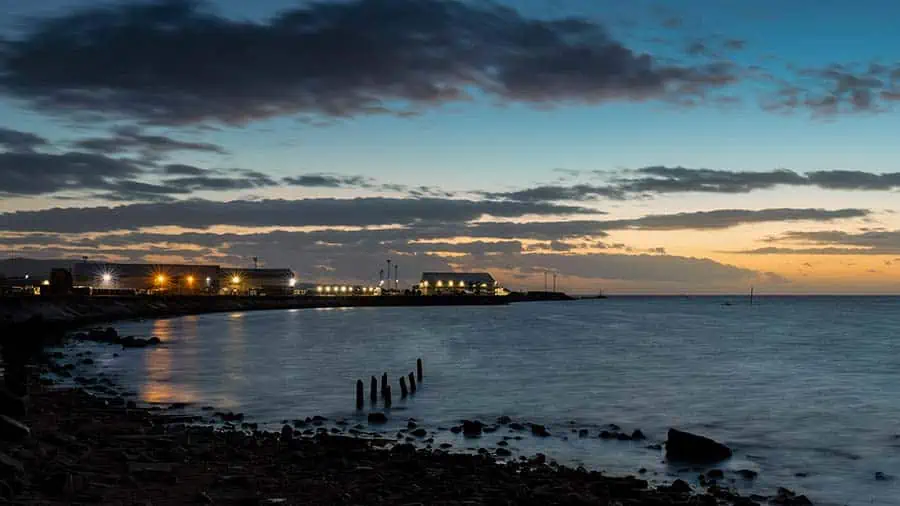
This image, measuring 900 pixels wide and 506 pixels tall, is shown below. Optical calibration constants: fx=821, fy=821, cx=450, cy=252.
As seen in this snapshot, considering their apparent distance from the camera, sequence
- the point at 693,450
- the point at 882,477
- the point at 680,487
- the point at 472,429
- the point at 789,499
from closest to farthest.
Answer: the point at 680,487, the point at 789,499, the point at 882,477, the point at 693,450, the point at 472,429

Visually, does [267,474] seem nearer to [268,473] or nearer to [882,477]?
[268,473]

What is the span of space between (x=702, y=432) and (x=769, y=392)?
1666 cm

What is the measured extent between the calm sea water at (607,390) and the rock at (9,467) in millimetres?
14940

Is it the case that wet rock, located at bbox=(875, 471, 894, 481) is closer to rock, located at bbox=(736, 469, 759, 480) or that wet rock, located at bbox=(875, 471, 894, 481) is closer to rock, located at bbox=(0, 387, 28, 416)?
rock, located at bbox=(736, 469, 759, 480)

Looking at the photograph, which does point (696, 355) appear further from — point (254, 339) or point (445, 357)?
point (254, 339)

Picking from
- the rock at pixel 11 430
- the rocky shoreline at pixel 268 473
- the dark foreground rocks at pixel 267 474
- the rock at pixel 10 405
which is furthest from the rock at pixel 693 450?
the rock at pixel 10 405

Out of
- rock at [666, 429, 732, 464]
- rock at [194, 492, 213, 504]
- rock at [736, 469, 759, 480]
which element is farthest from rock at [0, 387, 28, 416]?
rock at [736, 469, 759, 480]

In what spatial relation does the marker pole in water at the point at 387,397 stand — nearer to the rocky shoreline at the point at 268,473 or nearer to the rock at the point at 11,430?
the rocky shoreline at the point at 268,473

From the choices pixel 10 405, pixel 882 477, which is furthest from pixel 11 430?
pixel 882 477

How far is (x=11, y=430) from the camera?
19.5m

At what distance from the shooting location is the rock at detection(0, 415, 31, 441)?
19328 millimetres

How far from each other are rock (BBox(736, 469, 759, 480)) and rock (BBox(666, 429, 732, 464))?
51.2 inches

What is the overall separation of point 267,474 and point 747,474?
14312mm

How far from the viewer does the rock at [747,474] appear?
80.6 ft
